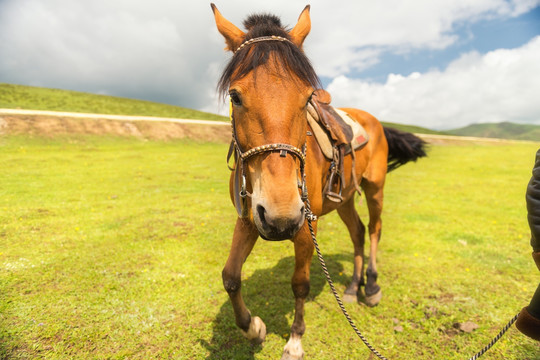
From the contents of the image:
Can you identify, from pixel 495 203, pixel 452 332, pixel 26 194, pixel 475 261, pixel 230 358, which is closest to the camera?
pixel 230 358

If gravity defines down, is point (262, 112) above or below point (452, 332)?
above

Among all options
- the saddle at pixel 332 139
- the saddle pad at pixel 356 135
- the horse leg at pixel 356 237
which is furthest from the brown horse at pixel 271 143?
the horse leg at pixel 356 237

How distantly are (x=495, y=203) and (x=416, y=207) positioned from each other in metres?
3.18

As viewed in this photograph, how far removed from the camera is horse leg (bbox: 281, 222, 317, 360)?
3.13 m

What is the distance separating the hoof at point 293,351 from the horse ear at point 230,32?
315 centimetres

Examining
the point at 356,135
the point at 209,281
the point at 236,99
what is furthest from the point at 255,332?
the point at 356,135

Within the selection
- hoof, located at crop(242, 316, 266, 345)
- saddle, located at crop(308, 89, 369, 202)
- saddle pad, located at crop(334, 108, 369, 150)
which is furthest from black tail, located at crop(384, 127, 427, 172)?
hoof, located at crop(242, 316, 266, 345)

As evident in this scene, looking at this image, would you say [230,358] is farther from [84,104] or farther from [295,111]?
[84,104]

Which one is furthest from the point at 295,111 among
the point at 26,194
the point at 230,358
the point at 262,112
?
the point at 26,194

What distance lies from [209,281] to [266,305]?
1106mm

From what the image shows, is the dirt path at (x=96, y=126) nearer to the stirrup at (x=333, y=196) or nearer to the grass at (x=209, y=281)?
the grass at (x=209, y=281)

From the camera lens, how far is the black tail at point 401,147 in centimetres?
610

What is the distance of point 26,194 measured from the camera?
9859mm

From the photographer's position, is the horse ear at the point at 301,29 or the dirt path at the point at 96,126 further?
the dirt path at the point at 96,126
